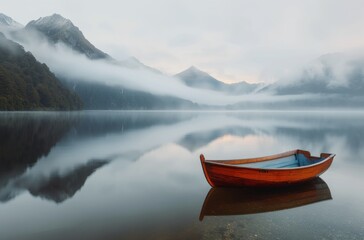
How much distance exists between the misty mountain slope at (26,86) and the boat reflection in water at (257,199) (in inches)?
5599

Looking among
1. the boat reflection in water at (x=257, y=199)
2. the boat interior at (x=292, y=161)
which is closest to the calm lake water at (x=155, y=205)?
the boat reflection in water at (x=257, y=199)

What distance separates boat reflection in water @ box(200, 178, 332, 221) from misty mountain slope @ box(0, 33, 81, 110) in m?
142

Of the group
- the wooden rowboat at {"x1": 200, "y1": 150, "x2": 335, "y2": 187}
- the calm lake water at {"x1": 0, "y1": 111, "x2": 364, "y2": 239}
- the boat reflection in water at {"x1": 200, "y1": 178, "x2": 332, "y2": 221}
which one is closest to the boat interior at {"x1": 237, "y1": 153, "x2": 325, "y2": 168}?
the calm lake water at {"x1": 0, "y1": 111, "x2": 364, "y2": 239}

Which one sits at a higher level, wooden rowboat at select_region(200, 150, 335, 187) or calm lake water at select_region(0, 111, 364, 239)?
wooden rowboat at select_region(200, 150, 335, 187)

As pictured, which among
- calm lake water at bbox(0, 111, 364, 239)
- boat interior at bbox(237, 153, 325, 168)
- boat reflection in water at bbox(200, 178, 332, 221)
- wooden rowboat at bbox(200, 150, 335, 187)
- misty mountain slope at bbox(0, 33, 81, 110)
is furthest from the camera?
misty mountain slope at bbox(0, 33, 81, 110)

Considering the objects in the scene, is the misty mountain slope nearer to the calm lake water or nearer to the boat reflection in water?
the calm lake water

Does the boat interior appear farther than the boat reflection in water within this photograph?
Yes

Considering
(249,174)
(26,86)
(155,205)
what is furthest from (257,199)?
(26,86)

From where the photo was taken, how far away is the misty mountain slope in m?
134

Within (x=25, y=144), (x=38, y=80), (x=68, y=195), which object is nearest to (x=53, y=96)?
(x=38, y=80)

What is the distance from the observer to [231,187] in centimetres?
1745

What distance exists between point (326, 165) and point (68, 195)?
19.9 metres

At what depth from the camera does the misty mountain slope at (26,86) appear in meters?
134

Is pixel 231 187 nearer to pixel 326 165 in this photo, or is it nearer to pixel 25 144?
pixel 326 165
